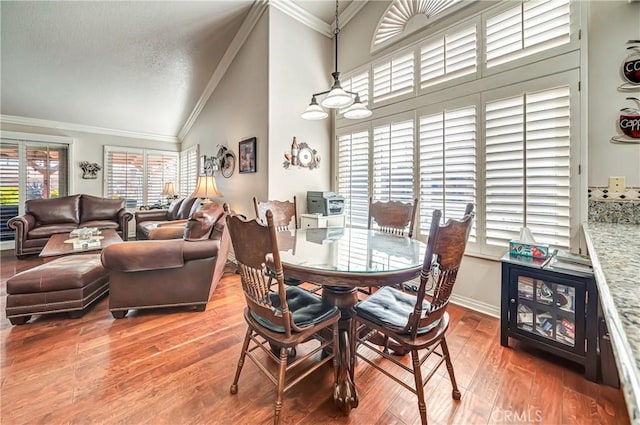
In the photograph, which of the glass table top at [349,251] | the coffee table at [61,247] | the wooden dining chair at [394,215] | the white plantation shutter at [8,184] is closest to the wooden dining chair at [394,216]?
the wooden dining chair at [394,215]

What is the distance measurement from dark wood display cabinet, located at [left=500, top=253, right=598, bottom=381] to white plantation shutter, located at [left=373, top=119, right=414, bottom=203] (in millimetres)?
1323

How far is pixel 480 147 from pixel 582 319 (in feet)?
4.95

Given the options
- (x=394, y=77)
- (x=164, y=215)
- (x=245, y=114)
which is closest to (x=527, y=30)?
(x=394, y=77)

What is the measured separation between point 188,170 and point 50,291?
4.65 metres

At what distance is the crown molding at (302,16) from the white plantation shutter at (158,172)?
16.0 feet

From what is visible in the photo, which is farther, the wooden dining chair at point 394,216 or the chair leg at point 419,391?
the wooden dining chair at point 394,216

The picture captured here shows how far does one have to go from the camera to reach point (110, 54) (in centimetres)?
394

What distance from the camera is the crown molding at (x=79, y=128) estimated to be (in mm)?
4966

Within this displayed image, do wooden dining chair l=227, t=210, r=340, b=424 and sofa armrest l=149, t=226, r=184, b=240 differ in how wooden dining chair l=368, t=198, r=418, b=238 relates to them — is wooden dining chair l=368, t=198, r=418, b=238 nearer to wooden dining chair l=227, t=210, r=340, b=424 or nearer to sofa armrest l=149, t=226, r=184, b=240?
wooden dining chair l=227, t=210, r=340, b=424

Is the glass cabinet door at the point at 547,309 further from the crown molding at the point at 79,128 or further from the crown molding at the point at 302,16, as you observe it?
the crown molding at the point at 79,128

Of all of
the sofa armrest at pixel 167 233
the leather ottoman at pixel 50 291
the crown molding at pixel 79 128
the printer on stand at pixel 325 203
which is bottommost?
the leather ottoman at pixel 50 291

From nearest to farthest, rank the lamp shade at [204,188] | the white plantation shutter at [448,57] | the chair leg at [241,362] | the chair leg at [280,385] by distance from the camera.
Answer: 1. the chair leg at [280,385]
2. the chair leg at [241,362]
3. the white plantation shutter at [448,57]
4. the lamp shade at [204,188]

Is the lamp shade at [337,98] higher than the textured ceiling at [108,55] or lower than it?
lower

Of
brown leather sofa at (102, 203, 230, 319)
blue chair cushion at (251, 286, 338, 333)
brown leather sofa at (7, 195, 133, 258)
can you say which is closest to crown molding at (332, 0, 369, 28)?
brown leather sofa at (102, 203, 230, 319)
